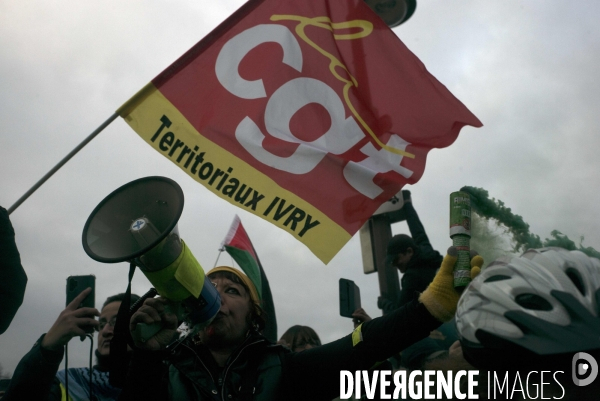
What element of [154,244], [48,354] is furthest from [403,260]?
[48,354]

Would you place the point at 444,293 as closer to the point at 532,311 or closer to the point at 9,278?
the point at 532,311

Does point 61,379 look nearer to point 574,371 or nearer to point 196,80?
point 196,80

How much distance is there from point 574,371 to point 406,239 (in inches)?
122

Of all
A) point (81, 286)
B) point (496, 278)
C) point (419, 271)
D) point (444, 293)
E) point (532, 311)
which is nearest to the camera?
point (532, 311)

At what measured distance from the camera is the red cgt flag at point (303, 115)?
3645 millimetres

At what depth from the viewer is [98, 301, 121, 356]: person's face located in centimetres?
333

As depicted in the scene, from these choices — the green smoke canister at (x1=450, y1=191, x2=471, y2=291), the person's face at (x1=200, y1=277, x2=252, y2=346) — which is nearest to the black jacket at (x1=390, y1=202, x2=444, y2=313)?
the person's face at (x1=200, y1=277, x2=252, y2=346)

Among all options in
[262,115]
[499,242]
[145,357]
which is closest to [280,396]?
[145,357]

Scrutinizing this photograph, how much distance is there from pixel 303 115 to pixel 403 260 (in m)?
1.29

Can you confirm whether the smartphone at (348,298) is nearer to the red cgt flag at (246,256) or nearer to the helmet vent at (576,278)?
the red cgt flag at (246,256)

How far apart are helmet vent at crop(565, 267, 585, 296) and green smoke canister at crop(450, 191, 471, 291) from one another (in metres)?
0.55

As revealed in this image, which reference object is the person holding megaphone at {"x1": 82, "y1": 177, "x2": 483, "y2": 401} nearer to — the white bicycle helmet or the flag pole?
the white bicycle helmet

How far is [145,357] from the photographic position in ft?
7.26

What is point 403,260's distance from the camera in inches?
179
